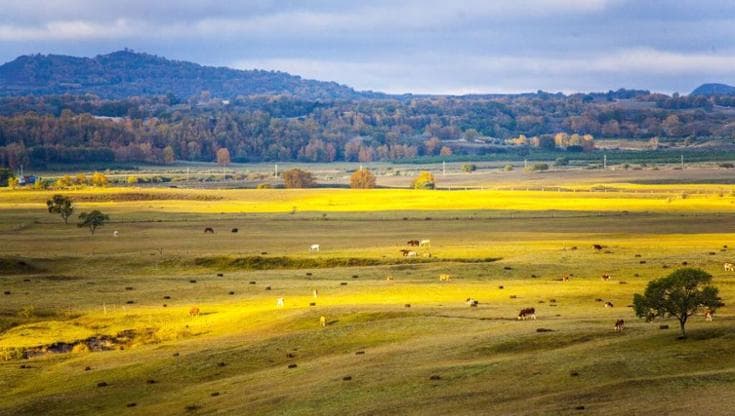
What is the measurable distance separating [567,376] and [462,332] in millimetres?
13154

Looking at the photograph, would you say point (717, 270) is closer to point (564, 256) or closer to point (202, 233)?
point (564, 256)

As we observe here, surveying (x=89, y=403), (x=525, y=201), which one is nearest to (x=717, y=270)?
(x=89, y=403)

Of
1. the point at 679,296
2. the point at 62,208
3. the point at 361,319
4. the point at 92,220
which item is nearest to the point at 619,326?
the point at 679,296

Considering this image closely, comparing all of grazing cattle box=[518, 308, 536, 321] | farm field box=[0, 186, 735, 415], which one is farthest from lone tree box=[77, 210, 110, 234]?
grazing cattle box=[518, 308, 536, 321]

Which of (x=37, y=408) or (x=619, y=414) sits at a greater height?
Answer: (x=619, y=414)

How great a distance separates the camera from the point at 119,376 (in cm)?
5203

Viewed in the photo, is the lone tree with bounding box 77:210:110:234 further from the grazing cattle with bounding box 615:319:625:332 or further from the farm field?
the grazing cattle with bounding box 615:319:625:332

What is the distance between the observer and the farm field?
42406mm

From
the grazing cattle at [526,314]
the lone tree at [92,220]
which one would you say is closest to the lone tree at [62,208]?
the lone tree at [92,220]

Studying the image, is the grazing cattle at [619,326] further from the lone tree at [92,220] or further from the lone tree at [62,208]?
the lone tree at [62,208]

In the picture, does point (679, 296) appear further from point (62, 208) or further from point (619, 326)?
point (62, 208)

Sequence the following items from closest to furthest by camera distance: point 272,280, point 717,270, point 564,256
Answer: point 717,270
point 272,280
point 564,256

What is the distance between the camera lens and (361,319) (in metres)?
61.4

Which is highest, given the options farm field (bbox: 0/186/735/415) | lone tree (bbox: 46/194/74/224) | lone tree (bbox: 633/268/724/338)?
lone tree (bbox: 633/268/724/338)
